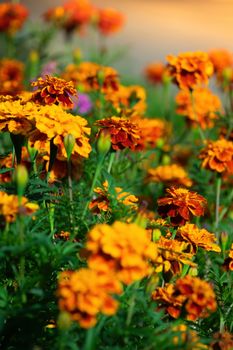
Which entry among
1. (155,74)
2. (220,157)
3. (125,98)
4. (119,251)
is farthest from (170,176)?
(155,74)

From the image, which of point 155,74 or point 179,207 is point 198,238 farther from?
point 155,74

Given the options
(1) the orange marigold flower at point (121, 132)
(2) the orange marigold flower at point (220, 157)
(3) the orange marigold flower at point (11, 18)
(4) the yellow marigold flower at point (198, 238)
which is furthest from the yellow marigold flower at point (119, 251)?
(3) the orange marigold flower at point (11, 18)

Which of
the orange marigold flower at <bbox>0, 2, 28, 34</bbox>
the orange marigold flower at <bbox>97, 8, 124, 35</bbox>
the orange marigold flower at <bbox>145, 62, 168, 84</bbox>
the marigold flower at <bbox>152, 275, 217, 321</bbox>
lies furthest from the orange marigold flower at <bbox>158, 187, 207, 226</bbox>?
the orange marigold flower at <bbox>145, 62, 168, 84</bbox>

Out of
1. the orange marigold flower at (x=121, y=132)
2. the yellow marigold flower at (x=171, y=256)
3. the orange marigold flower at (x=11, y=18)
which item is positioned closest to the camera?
the yellow marigold flower at (x=171, y=256)

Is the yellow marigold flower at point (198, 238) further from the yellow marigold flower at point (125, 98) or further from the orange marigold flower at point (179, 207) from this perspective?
the yellow marigold flower at point (125, 98)

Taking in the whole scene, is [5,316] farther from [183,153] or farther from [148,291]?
[183,153]

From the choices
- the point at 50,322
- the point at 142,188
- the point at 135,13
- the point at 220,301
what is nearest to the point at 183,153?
the point at 142,188

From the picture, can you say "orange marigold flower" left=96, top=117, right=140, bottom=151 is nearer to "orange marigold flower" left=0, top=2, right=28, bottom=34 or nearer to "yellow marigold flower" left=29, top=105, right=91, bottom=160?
"yellow marigold flower" left=29, top=105, right=91, bottom=160
